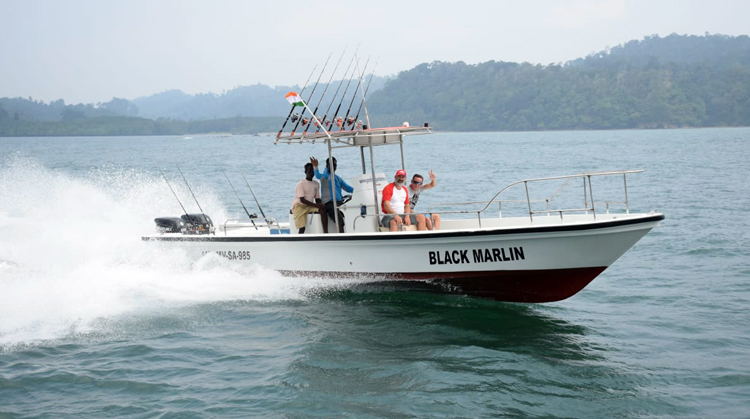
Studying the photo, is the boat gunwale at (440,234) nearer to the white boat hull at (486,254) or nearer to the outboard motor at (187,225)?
the white boat hull at (486,254)

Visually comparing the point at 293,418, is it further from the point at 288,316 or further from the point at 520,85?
the point at 520,85

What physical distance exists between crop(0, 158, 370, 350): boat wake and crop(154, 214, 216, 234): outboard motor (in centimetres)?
44

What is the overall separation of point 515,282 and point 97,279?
23.5 feet

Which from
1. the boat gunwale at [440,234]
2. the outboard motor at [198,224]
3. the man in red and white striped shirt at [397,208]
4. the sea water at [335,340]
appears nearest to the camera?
the sea water at [335,340]

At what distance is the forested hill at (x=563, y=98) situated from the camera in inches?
5950

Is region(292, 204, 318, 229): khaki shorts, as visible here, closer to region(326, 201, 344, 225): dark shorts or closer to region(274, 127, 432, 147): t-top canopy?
region(326, 201, 344, 225): dark shorts

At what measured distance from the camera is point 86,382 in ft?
28.6

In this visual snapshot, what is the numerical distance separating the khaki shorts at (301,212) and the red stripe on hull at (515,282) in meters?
1.47

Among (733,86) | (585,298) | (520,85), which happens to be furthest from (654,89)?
(585,298)

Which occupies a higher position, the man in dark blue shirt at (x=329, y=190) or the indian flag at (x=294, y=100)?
the indian flag at (x=294, y=100)

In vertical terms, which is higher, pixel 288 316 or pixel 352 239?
pixel 352 239

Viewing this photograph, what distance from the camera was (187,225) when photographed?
45.0 ft

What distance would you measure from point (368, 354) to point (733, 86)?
Result: 17101 centimetres

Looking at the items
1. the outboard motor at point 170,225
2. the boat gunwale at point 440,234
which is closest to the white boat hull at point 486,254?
the boat gunwale at point 440,234
